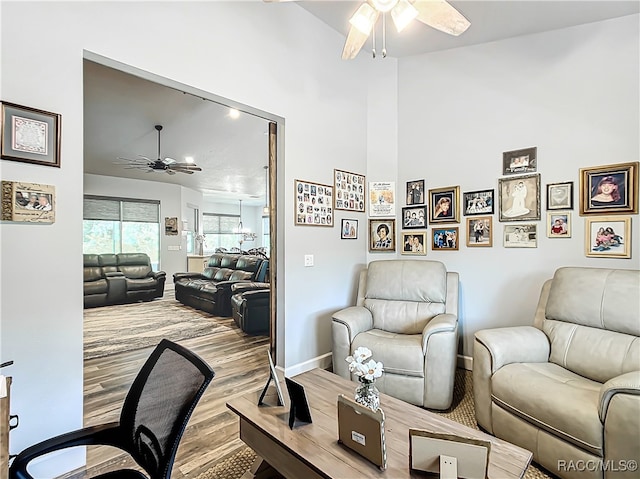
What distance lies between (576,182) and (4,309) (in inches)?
152

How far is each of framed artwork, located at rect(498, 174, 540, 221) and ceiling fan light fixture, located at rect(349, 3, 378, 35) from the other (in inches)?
76.5

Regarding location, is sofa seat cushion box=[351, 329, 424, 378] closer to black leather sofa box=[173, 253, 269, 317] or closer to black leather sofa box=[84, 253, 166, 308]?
black leather sofa box=[173, 253, 269, 317]

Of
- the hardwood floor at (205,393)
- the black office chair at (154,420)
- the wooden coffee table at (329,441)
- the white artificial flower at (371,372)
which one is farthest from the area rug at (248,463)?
the white artificial flower at (371,372)

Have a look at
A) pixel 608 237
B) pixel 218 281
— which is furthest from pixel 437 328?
pixel 218 281

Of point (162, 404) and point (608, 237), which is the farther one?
point (608, 237)

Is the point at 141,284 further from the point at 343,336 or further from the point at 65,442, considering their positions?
the point at 65,442

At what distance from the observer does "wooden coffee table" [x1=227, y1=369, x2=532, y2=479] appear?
1.20 metres

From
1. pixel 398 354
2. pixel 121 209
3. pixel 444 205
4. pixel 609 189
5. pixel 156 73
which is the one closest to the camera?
pixel 156 73

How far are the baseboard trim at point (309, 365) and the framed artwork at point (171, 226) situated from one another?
6.79 metres

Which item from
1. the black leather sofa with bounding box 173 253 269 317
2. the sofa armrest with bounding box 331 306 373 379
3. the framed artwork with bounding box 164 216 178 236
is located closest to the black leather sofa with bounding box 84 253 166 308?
the black leather sofa with bounding box 173 253 269 317

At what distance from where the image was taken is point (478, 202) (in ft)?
10.6

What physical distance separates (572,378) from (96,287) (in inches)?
281

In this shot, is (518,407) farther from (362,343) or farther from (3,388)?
(3,388)

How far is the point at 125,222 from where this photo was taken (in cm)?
794
